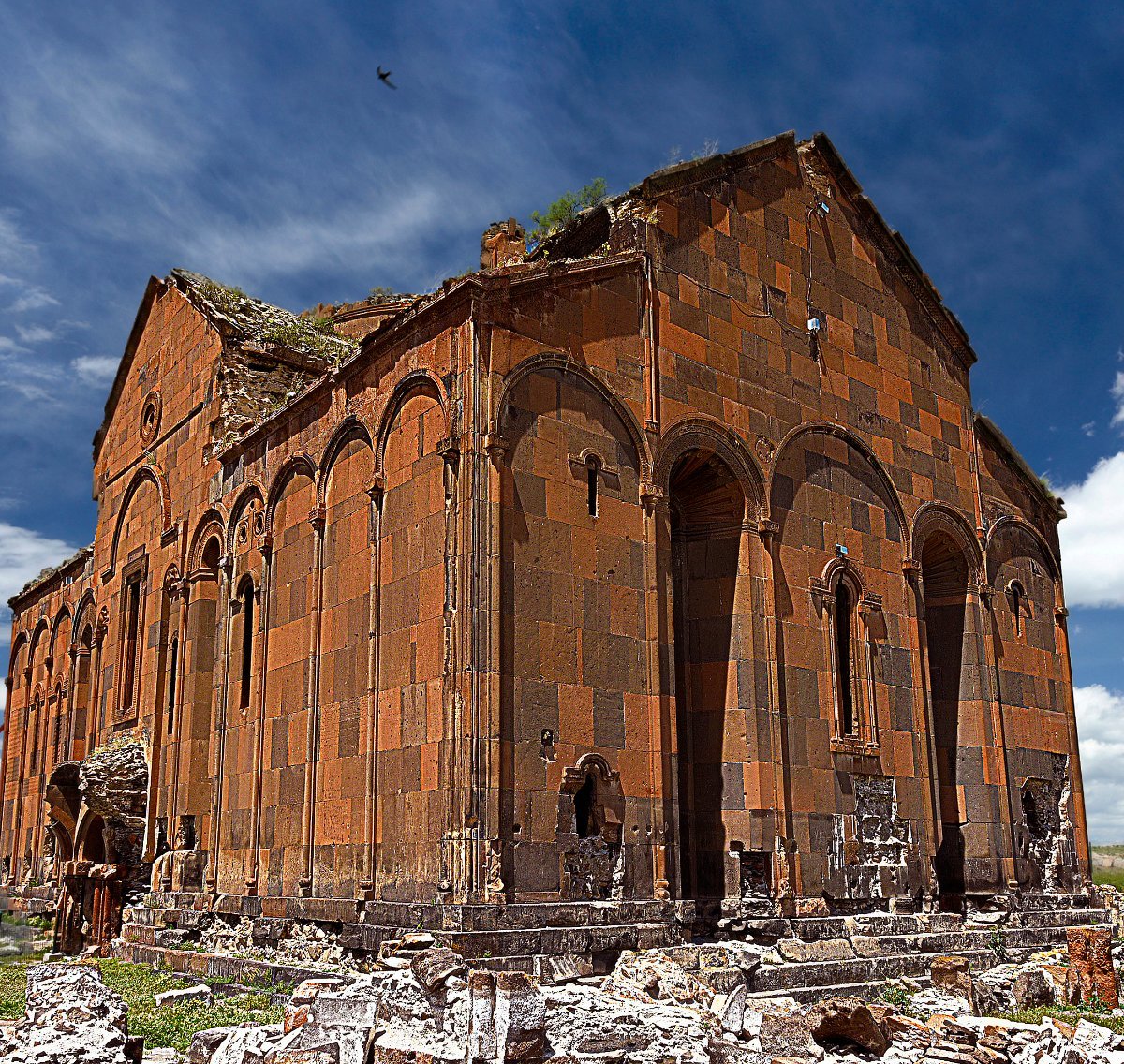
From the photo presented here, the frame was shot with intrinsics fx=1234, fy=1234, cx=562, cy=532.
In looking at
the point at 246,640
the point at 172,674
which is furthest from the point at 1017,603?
the point at 172,674

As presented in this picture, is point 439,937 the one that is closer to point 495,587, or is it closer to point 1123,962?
point 495,587

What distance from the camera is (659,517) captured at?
1370 centimetres

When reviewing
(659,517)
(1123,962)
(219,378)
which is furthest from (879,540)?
(219,378)

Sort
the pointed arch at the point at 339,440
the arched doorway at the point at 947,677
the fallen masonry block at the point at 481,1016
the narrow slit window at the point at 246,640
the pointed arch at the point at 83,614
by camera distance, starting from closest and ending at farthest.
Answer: the fallen masonry block at the point at 481,1016 → the pointed arch at the point at 339,440 → the narrow slit window at the point at 246,640 → the arched doorway at the point at 947,677 → the pointed arch at the point at 83,614

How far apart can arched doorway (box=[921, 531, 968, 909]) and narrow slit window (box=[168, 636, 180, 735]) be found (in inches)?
433

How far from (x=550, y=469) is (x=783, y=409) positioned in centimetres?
449

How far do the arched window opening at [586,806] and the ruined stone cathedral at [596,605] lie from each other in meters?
0.02

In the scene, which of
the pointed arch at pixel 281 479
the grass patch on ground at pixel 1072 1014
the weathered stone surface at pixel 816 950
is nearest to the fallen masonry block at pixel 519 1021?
the grass patch on ground at pixel 1072 1014

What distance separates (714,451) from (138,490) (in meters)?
11.6

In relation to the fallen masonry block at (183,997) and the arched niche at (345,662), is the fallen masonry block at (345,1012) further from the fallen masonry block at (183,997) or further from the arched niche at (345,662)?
the arched niche at (345,662)

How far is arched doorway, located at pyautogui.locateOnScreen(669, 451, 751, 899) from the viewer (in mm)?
14500

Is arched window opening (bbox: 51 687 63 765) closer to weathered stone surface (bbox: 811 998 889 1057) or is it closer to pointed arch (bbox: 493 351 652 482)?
pointed arch (bbox: 493 351 652 482)

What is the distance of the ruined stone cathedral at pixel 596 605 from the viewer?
40.0 feet

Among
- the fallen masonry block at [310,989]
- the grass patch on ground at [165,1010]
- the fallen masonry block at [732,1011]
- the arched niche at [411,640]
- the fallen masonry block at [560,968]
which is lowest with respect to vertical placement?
the grass patch on ground at [165,1010]
